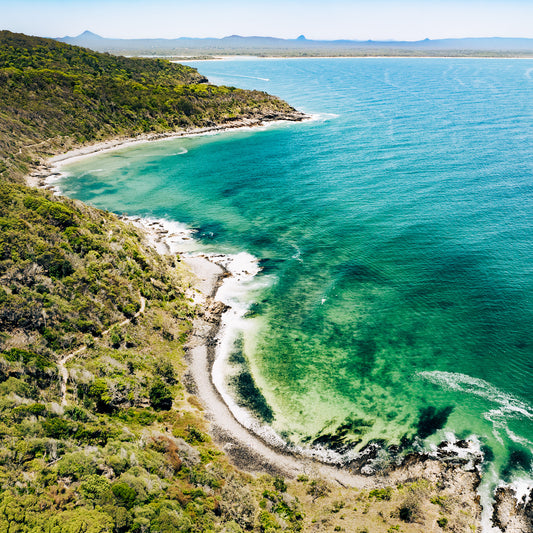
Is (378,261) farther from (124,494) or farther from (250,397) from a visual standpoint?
(124,494)

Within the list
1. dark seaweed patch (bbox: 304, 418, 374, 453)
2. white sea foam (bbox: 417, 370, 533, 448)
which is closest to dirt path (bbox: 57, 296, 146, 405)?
dark seaweed patch (bbox: 304, 418, 374, 453)

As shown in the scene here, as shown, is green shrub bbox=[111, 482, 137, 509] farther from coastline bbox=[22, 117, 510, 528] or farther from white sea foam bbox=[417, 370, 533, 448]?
white sea foam bbox=[417, 370, 533, 448]

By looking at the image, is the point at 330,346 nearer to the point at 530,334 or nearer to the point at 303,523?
the point at 303,523

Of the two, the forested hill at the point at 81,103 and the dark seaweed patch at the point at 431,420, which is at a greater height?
the forested hill at the point at 81,103

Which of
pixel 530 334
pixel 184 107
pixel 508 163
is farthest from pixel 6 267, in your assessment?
pixel 184 107

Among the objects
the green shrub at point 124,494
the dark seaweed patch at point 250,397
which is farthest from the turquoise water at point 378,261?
the green shrub at point 124,494

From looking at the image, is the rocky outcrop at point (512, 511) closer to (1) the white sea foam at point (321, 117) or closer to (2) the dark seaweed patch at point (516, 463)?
(2) the dark seaweed patch at point (516, 463)
